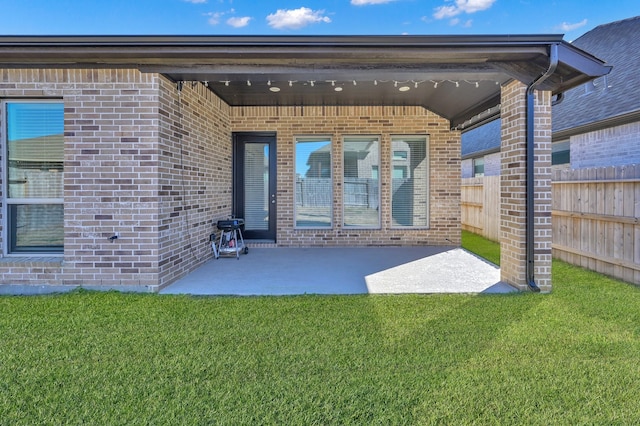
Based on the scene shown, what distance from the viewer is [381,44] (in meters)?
3.49

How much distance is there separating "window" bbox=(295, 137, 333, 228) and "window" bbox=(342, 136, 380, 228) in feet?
1.20

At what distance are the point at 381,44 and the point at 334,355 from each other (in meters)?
2.96

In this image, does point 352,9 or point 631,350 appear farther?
point 352,9

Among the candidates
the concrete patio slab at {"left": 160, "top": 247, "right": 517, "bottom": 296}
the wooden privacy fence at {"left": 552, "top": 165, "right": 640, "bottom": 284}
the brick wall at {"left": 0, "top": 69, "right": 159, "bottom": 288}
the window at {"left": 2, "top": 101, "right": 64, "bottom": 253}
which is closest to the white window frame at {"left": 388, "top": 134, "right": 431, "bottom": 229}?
the concrete patio slab at {"left": 160, "top": 247, "right": 517, "bottom": 296}

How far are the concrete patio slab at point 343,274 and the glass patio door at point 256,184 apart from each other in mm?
802

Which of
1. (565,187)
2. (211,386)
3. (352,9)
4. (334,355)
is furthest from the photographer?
(352,9)

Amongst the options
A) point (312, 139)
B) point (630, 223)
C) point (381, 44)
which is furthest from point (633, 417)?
point (312, 139)

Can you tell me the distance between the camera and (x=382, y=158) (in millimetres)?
7320

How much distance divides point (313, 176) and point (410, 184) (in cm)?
210

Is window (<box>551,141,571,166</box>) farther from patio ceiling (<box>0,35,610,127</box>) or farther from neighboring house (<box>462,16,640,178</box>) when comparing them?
patio ceiling (<box>0,35,610,127</box>)

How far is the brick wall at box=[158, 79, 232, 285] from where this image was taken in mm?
4316

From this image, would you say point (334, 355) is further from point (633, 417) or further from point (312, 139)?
point (312, 139)

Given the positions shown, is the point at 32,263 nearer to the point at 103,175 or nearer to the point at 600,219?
the point at 103,175

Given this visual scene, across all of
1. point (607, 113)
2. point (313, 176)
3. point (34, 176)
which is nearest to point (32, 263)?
point (34, 176)
